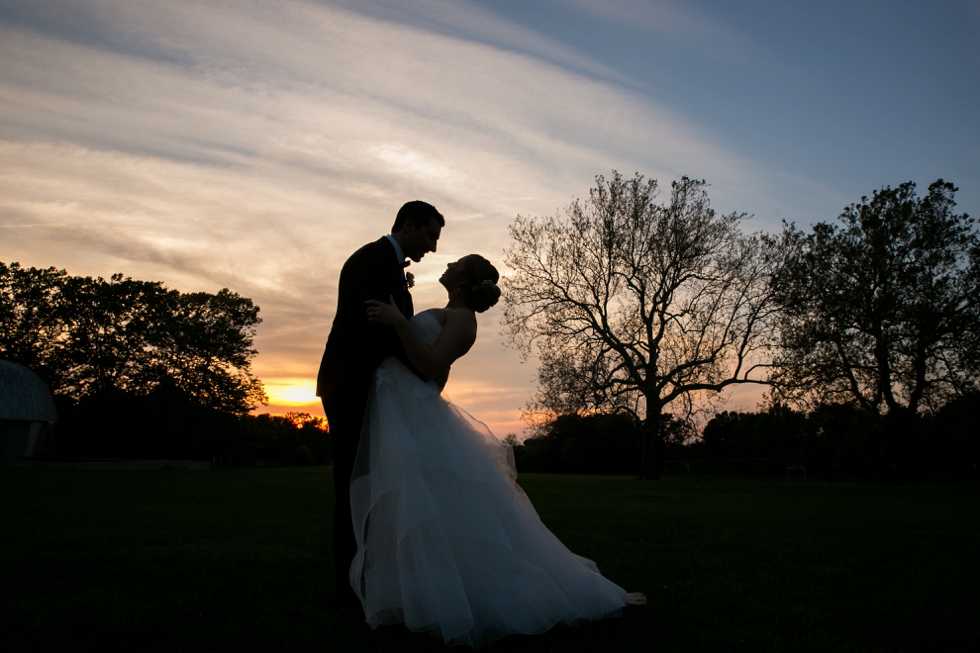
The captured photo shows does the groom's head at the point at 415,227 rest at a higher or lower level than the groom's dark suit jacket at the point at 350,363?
higher

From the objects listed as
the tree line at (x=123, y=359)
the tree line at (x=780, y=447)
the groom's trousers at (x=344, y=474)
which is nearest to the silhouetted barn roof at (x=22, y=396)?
the tree line at (x=123, y=359)

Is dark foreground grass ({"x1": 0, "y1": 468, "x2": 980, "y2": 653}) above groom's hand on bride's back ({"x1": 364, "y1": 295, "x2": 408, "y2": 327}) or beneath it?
beneath

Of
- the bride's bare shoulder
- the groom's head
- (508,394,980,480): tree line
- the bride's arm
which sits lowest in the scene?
(508,394,980,480): tree line

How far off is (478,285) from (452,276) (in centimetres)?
22

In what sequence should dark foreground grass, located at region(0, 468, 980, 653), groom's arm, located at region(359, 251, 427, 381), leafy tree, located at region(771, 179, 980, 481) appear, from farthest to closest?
leafy tree, located at region(771, 179, 980, 481) < groom's arm, located at region(359, 251, 427, 381) < dark foreground grass, located at region(0, 468, 980, 653)

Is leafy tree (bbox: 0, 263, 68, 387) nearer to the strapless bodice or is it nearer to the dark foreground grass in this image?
the dark foreground grass

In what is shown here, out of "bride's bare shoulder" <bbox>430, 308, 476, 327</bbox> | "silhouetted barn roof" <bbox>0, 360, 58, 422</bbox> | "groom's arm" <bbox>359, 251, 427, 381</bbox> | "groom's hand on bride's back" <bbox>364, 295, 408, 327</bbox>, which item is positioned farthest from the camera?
"silhouetted barn roof" <bbox>0, 360, 58, 422</bbox>

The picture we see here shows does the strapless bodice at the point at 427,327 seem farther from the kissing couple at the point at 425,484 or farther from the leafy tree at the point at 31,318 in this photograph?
the leafy tree at the point at 31,318

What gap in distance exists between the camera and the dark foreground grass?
10.9 feet

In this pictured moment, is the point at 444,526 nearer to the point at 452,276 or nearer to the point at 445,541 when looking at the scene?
the point at 445,541

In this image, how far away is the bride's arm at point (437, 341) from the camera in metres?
3.75

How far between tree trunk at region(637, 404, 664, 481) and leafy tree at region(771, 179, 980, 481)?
6.30 m

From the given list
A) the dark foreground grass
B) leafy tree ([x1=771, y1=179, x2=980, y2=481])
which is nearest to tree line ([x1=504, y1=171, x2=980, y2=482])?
leafy tree ([x1=771, y1=179, x2=980, y2=481])

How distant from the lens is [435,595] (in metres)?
3.28
